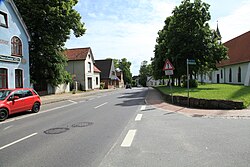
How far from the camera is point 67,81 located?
34.4m

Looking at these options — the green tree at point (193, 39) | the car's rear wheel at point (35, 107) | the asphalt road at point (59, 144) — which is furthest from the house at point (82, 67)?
the asphalt road at point (59, 144)

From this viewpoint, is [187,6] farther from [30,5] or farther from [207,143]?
[207,143]

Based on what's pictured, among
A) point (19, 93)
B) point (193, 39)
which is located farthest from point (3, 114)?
point (193, 39)

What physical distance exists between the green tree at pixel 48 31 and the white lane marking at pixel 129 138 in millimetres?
21675

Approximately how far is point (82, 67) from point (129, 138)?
38103 millimetres

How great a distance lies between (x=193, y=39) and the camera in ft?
86.4

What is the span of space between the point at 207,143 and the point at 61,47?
87.5ft

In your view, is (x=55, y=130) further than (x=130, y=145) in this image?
Yes

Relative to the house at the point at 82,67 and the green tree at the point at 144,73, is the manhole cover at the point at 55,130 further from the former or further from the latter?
the green tree at the point at 144,73

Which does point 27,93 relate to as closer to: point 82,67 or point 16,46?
point 16,46

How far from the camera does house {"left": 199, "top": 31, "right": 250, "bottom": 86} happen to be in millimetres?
39688

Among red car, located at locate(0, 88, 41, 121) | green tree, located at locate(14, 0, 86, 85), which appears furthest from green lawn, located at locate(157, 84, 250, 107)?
green tree, located at locate(14, 0, 86, 85)

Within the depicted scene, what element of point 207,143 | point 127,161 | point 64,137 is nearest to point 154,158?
point 127,161

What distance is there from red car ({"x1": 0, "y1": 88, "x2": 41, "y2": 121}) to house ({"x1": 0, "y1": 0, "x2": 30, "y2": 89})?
369 inches
